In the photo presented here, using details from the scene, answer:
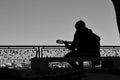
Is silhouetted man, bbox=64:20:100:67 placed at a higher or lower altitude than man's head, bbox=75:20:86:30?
lower

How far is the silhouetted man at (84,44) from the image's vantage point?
635 centimetres

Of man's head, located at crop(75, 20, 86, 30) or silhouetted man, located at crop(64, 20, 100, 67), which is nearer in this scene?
silhouetted man, located at crop(64, 20, 100, 67)

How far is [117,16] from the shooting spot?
798cm

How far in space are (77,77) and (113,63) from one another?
357 centimetres

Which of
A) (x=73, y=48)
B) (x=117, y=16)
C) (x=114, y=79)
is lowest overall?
(x=114, y=79)

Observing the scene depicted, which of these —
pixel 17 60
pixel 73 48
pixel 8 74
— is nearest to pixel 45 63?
pixel 73 48

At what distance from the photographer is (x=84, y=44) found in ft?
20.9

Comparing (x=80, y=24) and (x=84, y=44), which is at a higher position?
(x=80, y=24)

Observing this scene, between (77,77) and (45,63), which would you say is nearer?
(77,77)

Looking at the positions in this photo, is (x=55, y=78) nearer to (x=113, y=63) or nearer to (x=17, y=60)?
(x=113, y=63)

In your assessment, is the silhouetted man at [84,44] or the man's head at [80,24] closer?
the silhouetted man at [84,44]

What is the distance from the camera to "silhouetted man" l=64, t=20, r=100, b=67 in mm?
6348

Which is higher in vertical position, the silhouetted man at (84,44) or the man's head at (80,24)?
Result: the man's head at (80,24)

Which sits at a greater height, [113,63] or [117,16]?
[117,16]
